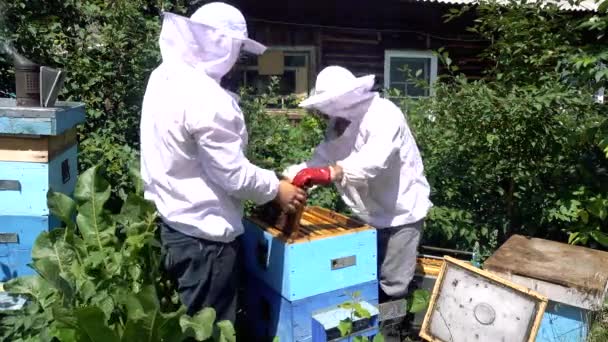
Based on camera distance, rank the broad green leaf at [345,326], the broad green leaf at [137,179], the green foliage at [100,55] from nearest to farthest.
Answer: the broad green leaf at [345,326], the broad green leaf at [137,179], the green foliage at [100,55]

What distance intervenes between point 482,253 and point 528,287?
0.86 meters

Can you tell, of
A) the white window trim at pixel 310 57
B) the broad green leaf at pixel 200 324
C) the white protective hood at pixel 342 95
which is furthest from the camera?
the white window trim at pixel 310 57

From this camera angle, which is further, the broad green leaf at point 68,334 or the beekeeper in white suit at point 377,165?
the beekeeper in white suit at point 377,165

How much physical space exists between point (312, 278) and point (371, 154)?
0.54 metres

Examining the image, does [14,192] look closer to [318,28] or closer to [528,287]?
[528,287]

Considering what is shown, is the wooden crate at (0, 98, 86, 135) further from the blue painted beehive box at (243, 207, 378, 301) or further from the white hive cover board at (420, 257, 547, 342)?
the white hive cover board at (420, 257, 547, 342)

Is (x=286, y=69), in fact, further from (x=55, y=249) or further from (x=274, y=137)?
(x=55, y=249)

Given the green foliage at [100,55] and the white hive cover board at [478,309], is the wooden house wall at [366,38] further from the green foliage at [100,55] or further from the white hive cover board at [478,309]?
the white hive cover board at [478,309]

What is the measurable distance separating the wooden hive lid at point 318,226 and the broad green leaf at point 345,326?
0.30 m

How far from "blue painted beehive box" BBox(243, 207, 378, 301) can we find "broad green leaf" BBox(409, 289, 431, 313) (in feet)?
1.49

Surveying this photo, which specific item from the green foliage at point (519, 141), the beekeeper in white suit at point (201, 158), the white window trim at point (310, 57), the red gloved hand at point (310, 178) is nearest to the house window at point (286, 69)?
the white window trim at point (310, 57)

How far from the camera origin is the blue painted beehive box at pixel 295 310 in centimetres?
202

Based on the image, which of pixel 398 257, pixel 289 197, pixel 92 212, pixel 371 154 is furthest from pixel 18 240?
pixel 398 257

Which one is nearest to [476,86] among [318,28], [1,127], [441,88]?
[441,88]
